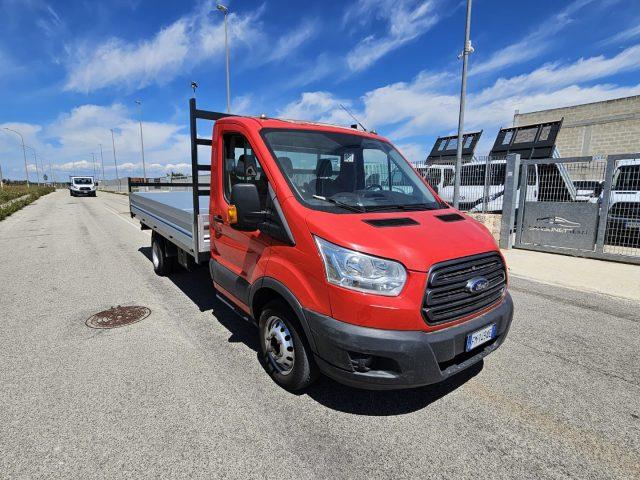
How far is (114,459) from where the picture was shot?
7.25ft

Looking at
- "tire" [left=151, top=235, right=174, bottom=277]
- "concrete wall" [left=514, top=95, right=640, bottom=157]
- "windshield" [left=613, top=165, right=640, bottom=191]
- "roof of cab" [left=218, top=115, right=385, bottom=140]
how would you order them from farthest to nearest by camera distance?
"concrete wall" [left=514, top=95, right=640, bottom=157], "windshield" [left=613, top=165, right=640, bottom=191], "tire" [left=151, top=235, right=174, bottom=277], "roof of cab" [left=218, top=115, right=385, bottom=140]

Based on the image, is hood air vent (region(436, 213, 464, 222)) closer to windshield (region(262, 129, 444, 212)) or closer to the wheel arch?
windshield (region(262, 129, 444, 212))

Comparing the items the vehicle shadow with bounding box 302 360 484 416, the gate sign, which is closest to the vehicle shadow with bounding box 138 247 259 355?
the vehicle shadow with bounding box 302 360 484 416

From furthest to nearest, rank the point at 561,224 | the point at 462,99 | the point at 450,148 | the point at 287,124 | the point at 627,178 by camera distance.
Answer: the point at 450,148 < the point at 462,99 < the point at 561,224 < the point at 627,178 < the point at 287,124

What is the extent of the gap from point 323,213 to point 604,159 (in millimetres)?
8492

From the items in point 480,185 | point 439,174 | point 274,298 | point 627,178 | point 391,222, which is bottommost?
point 274,298

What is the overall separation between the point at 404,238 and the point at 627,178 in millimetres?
8528

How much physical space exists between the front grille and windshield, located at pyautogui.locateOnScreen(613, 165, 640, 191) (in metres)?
7.59

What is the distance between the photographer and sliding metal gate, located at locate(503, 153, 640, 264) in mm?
7762

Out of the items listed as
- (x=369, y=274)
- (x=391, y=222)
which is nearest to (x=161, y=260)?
(x=391, y=222)

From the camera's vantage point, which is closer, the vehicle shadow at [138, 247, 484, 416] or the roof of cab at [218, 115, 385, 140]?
the vehicle shadow at [138, 247, 484, 416]

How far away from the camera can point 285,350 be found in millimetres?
2877

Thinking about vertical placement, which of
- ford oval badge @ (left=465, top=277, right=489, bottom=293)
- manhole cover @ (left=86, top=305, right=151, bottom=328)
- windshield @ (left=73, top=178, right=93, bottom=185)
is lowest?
manhole cover @ (left=86, top=305, right=151, bottom=328)

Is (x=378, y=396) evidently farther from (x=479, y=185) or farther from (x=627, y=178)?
(x=479, y=185)
